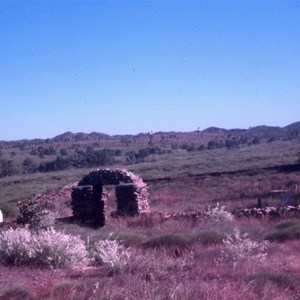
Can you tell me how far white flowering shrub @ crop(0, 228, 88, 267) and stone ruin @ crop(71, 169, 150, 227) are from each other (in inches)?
329

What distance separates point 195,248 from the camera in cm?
1150

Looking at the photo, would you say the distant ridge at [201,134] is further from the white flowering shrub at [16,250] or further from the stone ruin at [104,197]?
the white flowering shrub at [16,250]

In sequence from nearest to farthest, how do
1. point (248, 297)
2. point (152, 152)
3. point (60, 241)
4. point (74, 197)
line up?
point (248, 297) < point (60, 241) < point (74, 197) < point (152, 152)

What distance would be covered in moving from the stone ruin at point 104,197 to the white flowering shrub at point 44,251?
835 cm

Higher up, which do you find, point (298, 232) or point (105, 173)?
point (105, 173)

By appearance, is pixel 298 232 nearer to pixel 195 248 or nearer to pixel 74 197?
pixel 195 248

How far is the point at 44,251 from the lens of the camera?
9.98 meters

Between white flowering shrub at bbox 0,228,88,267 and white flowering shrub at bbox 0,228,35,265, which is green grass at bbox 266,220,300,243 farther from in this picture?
white flowering shrub at bbox 0,228,35,265

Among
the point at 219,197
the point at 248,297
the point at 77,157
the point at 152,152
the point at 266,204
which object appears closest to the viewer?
the point at 248,297

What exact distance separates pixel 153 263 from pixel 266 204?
54.9ft

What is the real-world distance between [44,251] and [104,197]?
9202 mm

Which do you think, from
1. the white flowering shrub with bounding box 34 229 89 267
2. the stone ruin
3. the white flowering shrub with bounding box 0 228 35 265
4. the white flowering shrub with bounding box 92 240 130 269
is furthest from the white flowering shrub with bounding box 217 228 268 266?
the stone ruin

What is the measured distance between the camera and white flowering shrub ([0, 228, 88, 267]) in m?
9.88

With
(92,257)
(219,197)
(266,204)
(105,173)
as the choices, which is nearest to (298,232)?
(92,257)
